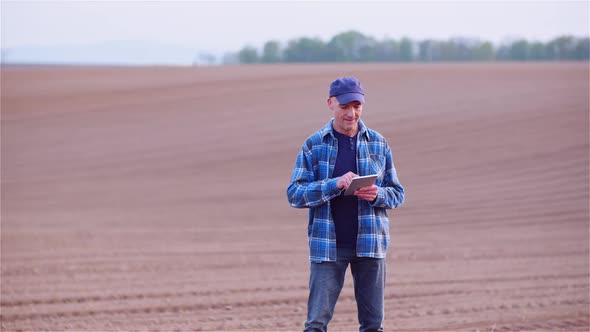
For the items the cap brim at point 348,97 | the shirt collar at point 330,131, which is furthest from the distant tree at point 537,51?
the cap brim at point 348,97

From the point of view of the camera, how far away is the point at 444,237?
11.6m

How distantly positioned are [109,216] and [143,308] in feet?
21.0

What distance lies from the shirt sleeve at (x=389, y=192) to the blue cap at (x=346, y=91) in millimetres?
405

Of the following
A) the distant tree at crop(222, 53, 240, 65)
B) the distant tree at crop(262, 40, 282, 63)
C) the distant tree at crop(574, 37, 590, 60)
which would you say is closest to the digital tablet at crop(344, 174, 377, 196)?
the distant tree at crop(574, 37, 590, 60)

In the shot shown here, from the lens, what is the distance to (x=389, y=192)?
429 cm

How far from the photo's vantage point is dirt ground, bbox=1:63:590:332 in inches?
303

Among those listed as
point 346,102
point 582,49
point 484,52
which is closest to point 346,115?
point 346,102

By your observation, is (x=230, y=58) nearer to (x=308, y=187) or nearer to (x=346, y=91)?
(x=346, y=91)

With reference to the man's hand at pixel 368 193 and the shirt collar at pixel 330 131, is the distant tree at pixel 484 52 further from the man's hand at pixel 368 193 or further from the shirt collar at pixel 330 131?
the man's hand at pixel 368 193

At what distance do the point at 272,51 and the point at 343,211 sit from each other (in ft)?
152

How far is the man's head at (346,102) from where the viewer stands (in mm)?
4234

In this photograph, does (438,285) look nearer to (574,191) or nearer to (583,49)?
(574,191)

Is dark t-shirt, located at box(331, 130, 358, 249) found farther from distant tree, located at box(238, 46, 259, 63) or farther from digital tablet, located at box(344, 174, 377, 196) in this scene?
distant tree, located at box(238, 46, 259, 63)

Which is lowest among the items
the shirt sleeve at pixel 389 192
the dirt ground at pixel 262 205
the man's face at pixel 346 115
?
the dirt ground at pixel 262 205
